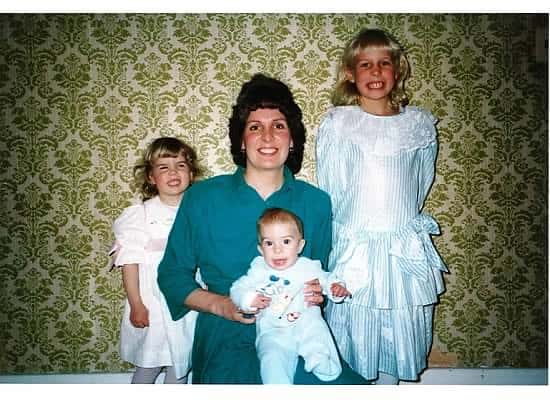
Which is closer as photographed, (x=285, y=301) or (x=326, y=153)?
(x=285, y=301)

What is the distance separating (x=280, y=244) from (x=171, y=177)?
47 cm

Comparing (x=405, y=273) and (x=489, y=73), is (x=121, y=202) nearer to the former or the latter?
(x=405, y=273)

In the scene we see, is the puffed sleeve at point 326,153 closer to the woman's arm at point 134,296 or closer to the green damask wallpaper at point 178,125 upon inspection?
the green damask wallpaper at point 178,125

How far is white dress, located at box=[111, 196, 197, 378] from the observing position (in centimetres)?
173

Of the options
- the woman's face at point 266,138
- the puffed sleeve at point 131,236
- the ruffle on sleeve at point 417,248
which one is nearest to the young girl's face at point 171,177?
the puffed sleeve at point 131,236

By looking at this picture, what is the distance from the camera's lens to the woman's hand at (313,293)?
62.9 inches

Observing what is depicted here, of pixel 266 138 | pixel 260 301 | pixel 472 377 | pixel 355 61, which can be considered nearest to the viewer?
pixel 260 301

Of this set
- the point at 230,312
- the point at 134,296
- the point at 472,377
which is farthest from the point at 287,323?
the point at 472,377

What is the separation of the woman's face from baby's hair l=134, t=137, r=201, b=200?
22cm

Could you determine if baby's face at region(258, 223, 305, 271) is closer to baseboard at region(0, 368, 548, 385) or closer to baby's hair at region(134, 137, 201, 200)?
baby's hair at region(134, 137, 201, 200)

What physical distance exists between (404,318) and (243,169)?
0.79 m

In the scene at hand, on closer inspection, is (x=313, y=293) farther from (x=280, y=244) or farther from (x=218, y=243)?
(x=218, y=243)

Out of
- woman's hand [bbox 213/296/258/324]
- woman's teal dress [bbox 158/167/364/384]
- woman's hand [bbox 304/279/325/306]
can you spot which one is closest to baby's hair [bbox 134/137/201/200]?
woman's teal dress [bbox 158/167/364/384]

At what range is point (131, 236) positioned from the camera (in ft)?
5.79
